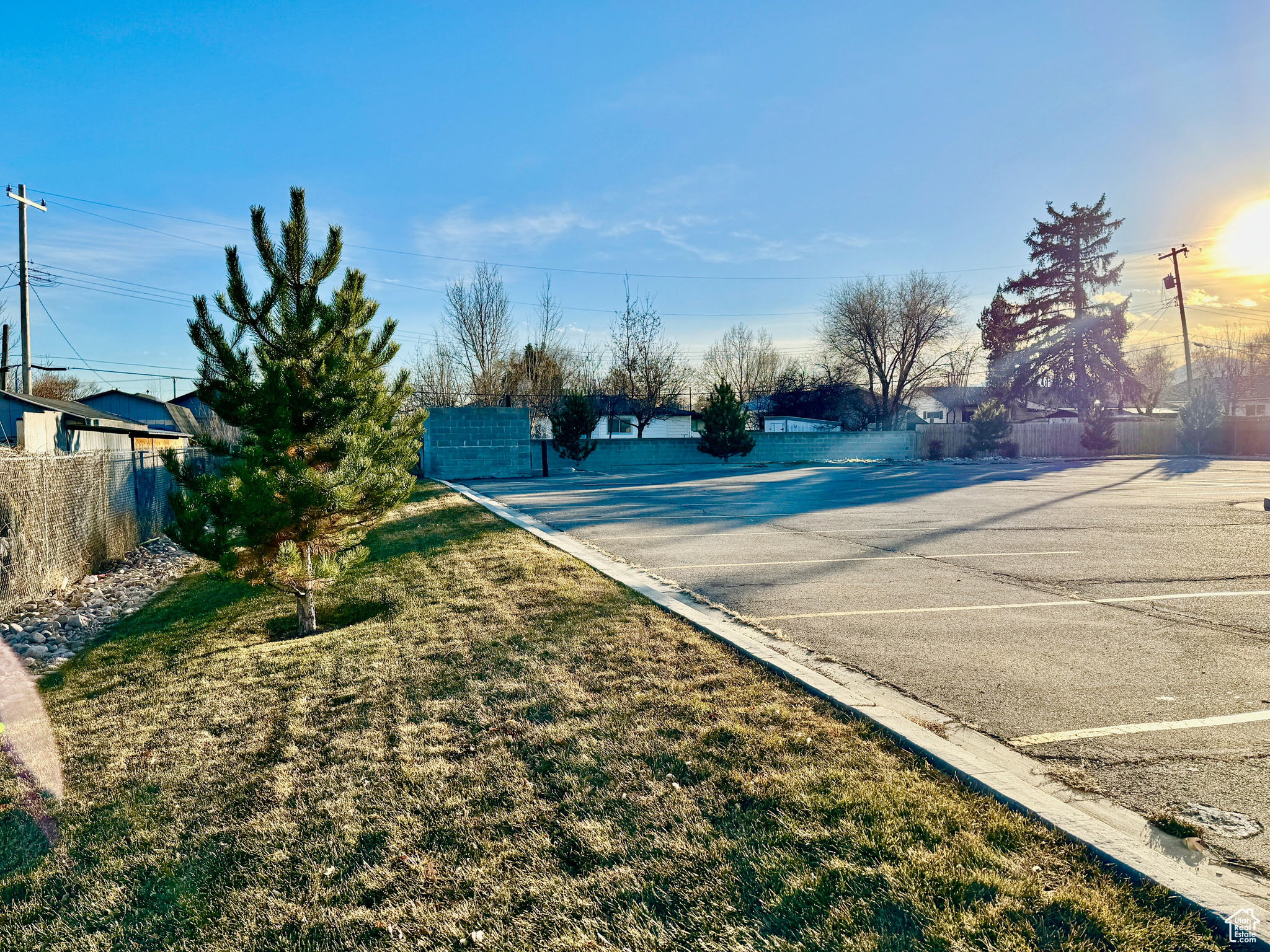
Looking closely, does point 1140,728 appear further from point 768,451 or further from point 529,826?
point 768,451

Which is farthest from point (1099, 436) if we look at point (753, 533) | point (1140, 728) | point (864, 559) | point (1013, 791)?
point (1013, 791)

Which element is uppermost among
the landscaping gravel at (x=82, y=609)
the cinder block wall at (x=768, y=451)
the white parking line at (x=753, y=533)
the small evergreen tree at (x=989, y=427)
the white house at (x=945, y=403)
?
the white house at (x=945, y=403)

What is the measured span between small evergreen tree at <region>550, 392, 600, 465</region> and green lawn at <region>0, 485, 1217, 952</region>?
77.2ft

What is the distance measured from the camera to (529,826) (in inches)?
114

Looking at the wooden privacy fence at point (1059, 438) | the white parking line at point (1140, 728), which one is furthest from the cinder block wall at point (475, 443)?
the white parking line at point (1140, 728)

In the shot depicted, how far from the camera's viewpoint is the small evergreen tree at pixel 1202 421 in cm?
3653

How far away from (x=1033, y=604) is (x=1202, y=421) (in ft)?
132

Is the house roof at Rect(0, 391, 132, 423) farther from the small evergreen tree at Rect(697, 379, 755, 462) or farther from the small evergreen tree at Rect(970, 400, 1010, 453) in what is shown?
the small evergreen tree at Rect(970, 400, 1010, 453)

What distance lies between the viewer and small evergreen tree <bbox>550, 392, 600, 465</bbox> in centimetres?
2848

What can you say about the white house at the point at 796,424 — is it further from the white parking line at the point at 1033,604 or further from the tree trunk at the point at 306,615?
the tree trunk at the point at 306,615

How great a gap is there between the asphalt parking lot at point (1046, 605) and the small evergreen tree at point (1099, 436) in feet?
82.1

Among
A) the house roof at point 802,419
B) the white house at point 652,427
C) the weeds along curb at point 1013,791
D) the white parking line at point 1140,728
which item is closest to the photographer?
the weeds along curb at point 1013,791

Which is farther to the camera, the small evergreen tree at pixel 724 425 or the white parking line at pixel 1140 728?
the small evergreen tree at pixel 724 425

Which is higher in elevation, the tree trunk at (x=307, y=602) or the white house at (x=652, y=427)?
the white house at (x=652, y=427)
